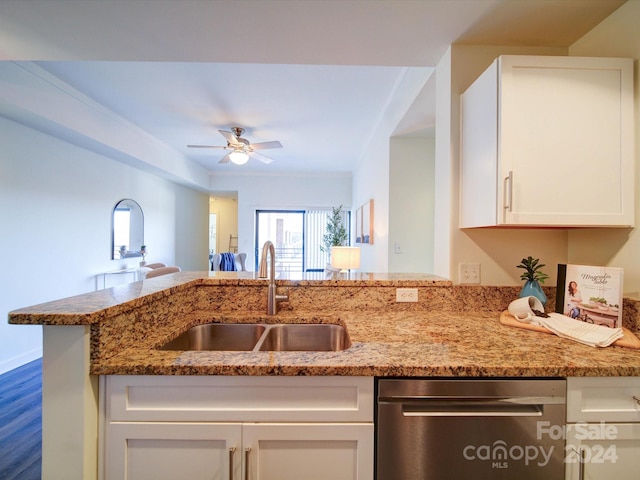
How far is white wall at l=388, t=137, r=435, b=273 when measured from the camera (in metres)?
2.93

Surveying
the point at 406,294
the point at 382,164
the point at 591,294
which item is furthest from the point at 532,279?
the point at 382,164

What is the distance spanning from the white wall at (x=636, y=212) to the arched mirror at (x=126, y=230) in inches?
190

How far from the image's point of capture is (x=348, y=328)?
120 cm

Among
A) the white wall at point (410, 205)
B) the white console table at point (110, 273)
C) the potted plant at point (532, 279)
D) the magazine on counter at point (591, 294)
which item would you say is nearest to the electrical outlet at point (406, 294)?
the potted plant at point (532, 279)

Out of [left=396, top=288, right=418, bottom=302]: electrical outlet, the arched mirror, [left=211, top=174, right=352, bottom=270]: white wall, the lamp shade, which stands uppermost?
→ [left=211, top=174, right=352, bottom=270]: white wall

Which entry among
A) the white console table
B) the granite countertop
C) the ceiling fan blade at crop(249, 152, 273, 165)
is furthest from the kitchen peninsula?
the white console table

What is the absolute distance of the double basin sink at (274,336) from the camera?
4.44ft

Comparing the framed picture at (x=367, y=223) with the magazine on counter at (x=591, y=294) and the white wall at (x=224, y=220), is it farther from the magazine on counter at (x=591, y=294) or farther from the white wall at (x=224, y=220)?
the white wall at (x=224, y=220)

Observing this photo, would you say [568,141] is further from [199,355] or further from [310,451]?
[199,355]

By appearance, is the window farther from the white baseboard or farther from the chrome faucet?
the chrome faucet

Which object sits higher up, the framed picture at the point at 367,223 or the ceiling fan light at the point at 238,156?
the ceiling fan light at the point at 238,156

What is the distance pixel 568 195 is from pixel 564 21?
34.5 inches

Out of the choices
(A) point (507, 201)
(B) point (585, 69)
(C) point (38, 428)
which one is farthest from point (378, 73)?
(C) point (38, 428)

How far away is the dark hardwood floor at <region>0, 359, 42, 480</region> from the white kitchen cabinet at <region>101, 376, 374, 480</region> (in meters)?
1.31
